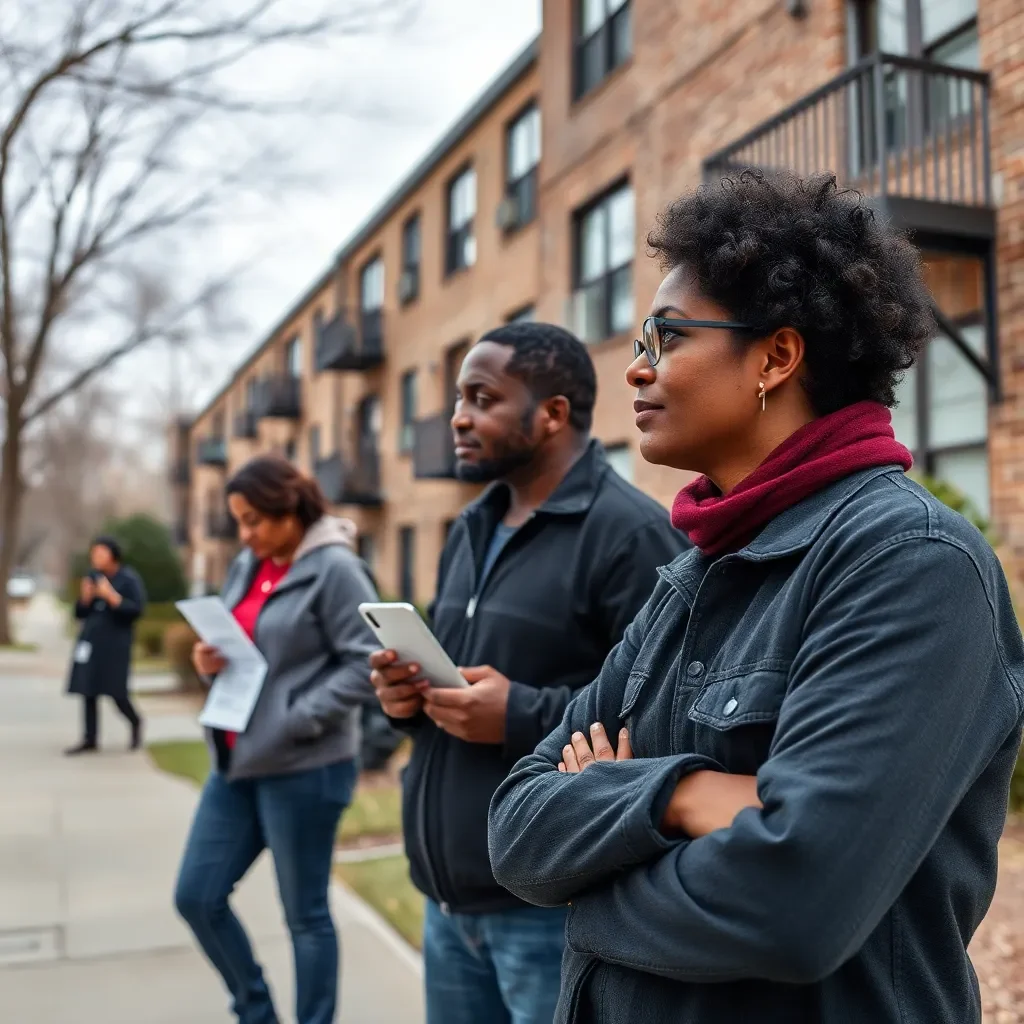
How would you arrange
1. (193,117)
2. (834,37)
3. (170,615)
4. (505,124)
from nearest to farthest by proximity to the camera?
(834,37), (193,117), (505,124), (170,615)

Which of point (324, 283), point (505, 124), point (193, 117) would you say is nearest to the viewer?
point (193, 117)

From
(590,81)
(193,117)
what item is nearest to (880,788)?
(590,81)

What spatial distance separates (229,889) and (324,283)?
82.7 feet

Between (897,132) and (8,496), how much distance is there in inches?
808

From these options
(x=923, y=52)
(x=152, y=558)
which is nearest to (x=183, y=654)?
(x=923, y=52)

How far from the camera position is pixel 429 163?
20406 millimetres

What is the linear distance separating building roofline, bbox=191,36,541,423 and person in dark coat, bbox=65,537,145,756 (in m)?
9.46

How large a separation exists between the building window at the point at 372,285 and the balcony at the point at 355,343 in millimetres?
459

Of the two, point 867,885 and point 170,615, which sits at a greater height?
point 867,885

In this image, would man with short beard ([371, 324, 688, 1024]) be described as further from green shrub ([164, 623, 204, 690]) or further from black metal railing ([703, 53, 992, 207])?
green shrub ([164, 623, 204, 690])

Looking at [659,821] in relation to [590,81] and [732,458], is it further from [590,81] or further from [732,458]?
[590,81]

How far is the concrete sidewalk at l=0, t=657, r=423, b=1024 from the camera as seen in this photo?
14.6 ft

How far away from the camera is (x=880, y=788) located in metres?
1.24

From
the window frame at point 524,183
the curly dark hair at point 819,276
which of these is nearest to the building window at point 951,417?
the curly dark hair at point 819,276
